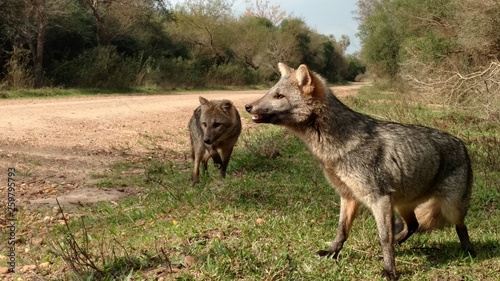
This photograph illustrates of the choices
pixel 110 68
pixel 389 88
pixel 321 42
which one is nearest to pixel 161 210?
pixel 110 68

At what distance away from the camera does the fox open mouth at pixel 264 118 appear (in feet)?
15.4

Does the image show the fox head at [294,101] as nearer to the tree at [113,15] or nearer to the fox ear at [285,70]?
the fox ear at [285,70]

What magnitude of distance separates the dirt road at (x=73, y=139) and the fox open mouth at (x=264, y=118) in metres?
3.36

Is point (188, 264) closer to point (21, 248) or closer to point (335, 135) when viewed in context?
point (335, 135)

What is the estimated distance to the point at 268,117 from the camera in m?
4.71

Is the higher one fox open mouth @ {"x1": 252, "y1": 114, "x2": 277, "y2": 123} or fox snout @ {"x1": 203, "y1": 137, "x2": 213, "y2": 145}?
fox open mouth @ {"x1": 252, "y1": 114, "x2": 277, "y2": 123}

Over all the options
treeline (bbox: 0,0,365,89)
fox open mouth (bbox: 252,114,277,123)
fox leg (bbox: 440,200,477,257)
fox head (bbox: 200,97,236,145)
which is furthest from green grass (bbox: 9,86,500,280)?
treeline (bbox: 0,0,365,89)

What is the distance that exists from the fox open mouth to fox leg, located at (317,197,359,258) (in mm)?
1038

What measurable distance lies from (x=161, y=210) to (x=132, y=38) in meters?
25.8

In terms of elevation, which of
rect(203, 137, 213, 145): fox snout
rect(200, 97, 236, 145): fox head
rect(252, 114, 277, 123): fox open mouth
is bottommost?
rect(203, 137, 213, 145): fox snout

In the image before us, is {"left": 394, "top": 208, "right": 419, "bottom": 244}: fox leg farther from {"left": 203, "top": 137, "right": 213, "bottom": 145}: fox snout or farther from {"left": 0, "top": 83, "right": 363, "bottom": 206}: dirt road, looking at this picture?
{"left": 0, "top": 83, "right": 363, "bottom": 206}: dirt road

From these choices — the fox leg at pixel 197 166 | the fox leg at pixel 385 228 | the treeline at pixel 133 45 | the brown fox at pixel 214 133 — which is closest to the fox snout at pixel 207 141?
the brown fox at pixel 214 133

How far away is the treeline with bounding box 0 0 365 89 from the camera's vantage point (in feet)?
71.2

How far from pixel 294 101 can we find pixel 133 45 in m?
27.1
